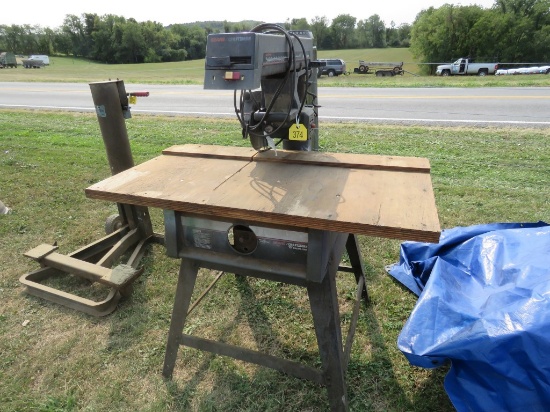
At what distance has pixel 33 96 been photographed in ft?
37.7

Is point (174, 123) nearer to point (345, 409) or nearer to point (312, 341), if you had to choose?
point (312, 341)

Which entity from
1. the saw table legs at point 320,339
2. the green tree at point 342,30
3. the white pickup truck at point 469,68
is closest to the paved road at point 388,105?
the saw table legs at point 320,339

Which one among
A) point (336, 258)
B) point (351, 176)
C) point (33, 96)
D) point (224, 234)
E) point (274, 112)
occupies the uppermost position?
point (274, 112)

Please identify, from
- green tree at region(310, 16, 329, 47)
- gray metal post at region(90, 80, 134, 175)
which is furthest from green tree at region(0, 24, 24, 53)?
gray metal post at region(90, 80, 134, 175)

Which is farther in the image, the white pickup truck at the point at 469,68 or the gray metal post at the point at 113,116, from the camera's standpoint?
the white pickup truck at the point at 469,68

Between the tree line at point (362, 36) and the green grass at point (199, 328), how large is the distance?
33.8m

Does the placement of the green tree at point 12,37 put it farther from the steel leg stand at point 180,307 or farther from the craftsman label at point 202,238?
the craftsman label at point 202,238

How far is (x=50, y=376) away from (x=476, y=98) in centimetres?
1000

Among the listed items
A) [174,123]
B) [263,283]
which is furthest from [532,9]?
[263,283]

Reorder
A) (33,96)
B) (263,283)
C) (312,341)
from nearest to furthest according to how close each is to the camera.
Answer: (312,341) → (263,283) → (33,96)

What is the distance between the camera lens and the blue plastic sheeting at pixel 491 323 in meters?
1.37

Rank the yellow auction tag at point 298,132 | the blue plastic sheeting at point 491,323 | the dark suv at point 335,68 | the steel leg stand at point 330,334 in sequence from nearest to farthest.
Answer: the blue plastic sheeting at point 491,323 < the steel leg stand at point 330,334 < the yellow auction tag at point 298,132 < the dark suv at point 335,68

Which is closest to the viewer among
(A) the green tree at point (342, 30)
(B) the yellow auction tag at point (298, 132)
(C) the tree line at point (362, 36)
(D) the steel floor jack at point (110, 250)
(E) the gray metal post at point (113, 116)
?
(B) the yellow auction tag at point (298, 132)

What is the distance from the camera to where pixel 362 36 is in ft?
199
